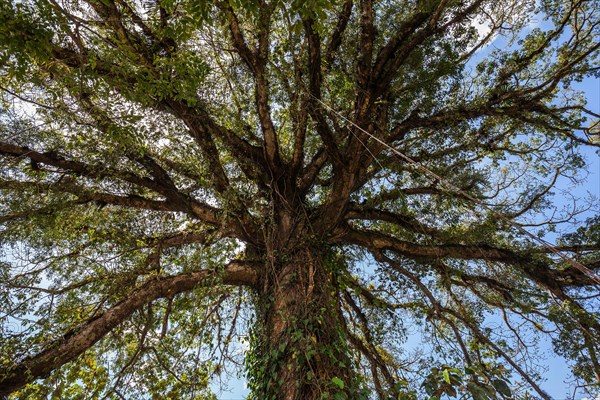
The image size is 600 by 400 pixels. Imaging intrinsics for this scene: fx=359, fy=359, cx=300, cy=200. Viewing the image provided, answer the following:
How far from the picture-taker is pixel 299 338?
3.37 metres

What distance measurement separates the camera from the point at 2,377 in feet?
10.3

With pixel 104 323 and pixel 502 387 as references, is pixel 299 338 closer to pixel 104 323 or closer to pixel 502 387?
pixel 502 387

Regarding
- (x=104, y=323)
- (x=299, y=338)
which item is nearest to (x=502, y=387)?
(x=299, y=338)

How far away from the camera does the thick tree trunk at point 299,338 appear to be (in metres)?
3.12

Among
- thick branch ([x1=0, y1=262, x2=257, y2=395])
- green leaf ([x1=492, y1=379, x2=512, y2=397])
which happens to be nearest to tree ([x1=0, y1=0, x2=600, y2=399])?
thick branch ([x1=0, y1=262, x2=257, y2=395])

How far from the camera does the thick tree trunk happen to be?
123 inches

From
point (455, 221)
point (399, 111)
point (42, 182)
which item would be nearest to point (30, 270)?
point (42, 182)

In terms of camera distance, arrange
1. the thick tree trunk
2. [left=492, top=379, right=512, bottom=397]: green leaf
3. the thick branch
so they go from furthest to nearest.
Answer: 1. the thick branch
2. the thick tree trunk
3. [left=492, top=379, right=512, bottom=397]: green leaf

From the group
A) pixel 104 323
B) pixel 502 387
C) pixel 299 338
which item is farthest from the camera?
pixel 104 323

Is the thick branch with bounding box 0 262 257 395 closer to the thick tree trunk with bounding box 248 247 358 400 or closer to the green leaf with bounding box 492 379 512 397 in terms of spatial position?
the thick tree trunk with bounding box 248 247 358 400

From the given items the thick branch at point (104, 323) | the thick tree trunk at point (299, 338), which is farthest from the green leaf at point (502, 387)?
the thick branch at point (104, 323)

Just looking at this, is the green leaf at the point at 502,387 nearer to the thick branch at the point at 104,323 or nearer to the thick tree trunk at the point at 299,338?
the thick tree trunk at the point at 299,338

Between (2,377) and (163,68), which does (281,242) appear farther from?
(2,377)

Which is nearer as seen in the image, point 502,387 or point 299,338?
point 502,387
